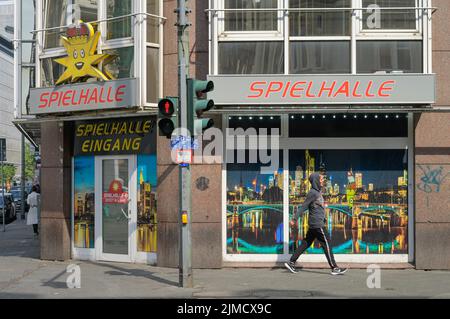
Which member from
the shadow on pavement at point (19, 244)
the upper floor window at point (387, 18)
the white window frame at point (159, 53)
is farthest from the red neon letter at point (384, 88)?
the shadow on pavement at point (19, 244)

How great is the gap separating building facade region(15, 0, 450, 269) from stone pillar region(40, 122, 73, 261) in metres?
0.86

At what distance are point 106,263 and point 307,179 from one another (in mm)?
4611

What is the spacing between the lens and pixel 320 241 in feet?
38.4

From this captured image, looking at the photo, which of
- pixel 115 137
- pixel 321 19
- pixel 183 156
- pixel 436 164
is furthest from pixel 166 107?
pixel 436 164

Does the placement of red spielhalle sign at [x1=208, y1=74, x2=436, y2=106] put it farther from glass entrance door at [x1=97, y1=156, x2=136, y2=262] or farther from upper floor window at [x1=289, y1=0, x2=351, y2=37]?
glass entrance door at [x1=97, y1=156, x2=136, y2=262]

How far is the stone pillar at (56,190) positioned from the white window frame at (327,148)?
3.78 meters

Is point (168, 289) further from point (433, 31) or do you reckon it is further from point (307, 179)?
point (433, 31)

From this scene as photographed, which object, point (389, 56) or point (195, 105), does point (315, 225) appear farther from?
point (389, 56)

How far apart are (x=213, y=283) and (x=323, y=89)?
404 cm

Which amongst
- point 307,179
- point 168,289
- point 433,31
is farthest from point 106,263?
point 433,31

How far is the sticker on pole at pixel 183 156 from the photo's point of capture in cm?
1052

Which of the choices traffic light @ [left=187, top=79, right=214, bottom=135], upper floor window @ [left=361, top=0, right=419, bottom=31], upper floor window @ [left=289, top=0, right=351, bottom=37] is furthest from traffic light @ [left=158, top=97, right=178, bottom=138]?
upper floor window @ [left=361, top=0, right=419, bottom=31]

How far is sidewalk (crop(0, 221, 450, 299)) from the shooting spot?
33.1 feet

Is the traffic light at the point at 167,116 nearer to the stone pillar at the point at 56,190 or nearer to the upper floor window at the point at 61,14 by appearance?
the upper floor window at the point at 61,14
